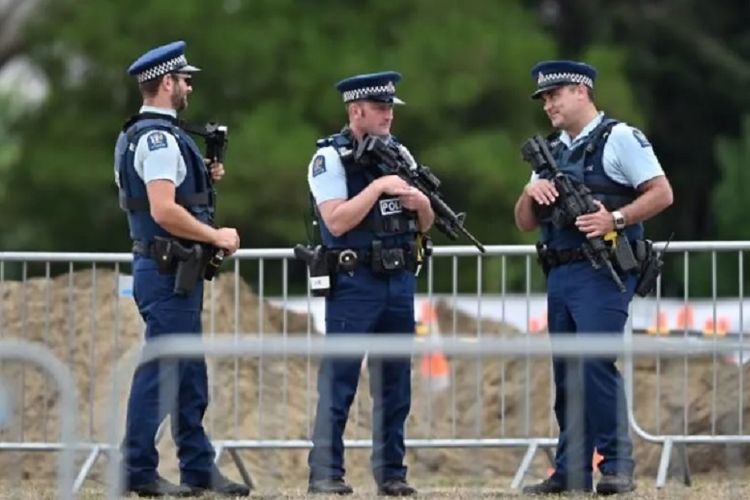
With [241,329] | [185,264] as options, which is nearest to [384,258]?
[185,264]

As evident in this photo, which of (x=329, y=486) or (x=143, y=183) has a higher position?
(x=143, y=183)

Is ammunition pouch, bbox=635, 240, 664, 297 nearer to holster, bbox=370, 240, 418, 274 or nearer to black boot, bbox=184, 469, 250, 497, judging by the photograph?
holster, bbox=370, 240, 418, 274

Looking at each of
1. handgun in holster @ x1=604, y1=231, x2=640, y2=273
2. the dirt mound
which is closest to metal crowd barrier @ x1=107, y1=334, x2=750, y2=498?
handgun in holster @ x1=604, y1=231, x2=640, y2=273

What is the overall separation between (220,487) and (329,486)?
1.68 feet

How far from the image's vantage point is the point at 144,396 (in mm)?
9109

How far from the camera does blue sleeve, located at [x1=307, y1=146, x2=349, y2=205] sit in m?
10.8

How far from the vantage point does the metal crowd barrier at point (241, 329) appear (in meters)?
12.3

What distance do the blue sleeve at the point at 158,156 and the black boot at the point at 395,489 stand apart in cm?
156

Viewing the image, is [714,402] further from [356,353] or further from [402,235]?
[356,353]

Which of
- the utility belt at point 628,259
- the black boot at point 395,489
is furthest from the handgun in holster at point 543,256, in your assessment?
the black boot at point 395,489

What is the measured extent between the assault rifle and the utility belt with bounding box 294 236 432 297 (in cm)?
22

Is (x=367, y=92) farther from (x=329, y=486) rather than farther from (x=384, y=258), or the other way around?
(x=329, y=486)

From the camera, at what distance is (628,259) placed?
1079 centimetres

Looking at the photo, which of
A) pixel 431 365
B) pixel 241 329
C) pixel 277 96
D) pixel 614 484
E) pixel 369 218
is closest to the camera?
pixel 431 365
